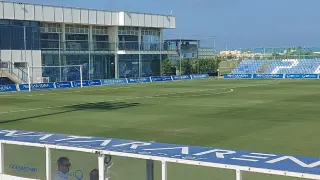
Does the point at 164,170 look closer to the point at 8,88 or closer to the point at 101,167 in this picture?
the point at 101,167

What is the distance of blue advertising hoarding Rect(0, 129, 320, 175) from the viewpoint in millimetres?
6309

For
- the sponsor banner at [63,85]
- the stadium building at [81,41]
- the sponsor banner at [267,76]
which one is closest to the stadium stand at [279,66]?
the sponsor banner at [267,76]

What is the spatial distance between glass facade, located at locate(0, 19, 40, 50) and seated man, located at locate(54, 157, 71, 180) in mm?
62719

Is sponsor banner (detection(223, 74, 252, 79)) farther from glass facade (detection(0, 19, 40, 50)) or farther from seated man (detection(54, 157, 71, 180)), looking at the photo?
seated man (detection(54, 157, 71, 180))

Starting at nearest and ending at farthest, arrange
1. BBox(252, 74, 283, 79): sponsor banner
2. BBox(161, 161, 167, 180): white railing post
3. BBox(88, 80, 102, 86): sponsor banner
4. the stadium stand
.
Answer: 1. BBox(161, 161, 167, 180): white railing post
2. BBox(88, 80, 102, 86): sponsor banner
3. BBox(252, 74, 283, 79): sponsor banner
4. the stadium stand

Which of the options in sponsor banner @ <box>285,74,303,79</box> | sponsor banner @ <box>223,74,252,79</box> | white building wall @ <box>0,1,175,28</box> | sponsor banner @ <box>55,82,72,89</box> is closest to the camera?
sponsor banner @ <box>55,82,72,89</box>

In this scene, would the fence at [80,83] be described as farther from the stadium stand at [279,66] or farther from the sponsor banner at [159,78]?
the stadium stand at [279,66]

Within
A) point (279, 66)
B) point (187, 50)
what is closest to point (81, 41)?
point (187, 50)

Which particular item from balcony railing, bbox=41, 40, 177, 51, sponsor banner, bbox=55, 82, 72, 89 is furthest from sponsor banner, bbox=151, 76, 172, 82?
sponsor banner, bbox=55, 82, 72, 89

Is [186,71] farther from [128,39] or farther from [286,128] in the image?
[286,128]

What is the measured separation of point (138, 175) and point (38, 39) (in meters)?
68.6

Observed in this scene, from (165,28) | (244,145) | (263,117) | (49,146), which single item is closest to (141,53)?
(165,28)

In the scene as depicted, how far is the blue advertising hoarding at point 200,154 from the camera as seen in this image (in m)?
6.31

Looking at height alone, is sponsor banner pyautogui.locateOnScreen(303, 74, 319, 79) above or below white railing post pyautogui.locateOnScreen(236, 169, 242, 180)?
below
